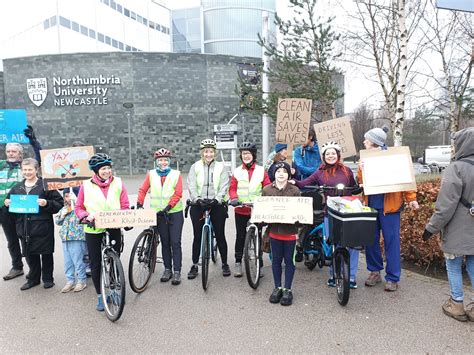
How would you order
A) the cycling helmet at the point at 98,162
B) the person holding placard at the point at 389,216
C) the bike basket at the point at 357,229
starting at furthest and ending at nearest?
the person holding placard at the point at 389,216 < the cycling helmet at the point at 98,162 < the bike basket at the point at 357,229

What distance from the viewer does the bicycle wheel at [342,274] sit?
3879mm

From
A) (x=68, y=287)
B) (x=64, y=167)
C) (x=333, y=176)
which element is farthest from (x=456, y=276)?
(x=64, y=167)

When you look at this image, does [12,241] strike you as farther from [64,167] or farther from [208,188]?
[208,188]

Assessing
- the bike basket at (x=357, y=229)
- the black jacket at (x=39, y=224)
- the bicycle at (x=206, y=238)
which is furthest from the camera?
the black jacket at (x=39, y=224)

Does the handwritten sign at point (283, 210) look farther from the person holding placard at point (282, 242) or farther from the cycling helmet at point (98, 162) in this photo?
the cycling helmet at point (98, 162)

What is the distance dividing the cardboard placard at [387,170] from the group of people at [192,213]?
0.60ft

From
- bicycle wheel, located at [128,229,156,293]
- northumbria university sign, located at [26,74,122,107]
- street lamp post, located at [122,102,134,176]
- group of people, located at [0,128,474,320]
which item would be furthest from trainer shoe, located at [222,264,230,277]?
northumbria university sign, located at [26,74,122,107]

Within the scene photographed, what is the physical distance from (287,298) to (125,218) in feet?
6.63

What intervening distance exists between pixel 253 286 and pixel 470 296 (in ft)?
8.12

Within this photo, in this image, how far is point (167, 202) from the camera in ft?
15.8

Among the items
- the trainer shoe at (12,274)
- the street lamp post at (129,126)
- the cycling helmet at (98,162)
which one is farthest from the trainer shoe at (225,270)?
the street lamp post at (129,126)

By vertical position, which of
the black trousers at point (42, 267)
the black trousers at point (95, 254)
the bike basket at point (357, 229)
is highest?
the bike basket at point (357, 229)

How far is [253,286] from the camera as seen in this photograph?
4.54m

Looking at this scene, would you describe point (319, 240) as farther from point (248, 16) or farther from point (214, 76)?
point (248, 16)
